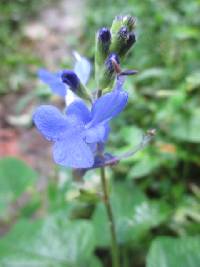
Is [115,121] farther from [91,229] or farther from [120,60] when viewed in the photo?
[120,60]

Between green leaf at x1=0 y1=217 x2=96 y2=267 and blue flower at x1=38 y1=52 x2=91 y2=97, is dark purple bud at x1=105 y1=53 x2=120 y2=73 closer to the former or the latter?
blue flower at x1=38 y1=52 x2=91 y2=97

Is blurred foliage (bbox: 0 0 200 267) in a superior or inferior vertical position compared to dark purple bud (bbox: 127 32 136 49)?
inferior

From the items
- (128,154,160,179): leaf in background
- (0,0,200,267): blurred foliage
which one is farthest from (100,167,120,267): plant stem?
(128,154,160,179): leaf in background

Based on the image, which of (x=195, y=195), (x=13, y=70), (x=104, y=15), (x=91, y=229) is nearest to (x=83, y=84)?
(x=91, y=229)

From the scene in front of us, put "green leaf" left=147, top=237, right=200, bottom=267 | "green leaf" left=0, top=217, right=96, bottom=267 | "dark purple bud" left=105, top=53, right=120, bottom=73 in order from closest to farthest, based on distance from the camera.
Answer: "dark purple bud" left=105, top=53, right=120, bottom=73 < "green leaf" left=147, top=237, right=200, bottom=267 < "green leaf" left=0, top=217, right=96, bottom=267

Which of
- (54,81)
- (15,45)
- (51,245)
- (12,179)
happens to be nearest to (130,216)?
(51,245)

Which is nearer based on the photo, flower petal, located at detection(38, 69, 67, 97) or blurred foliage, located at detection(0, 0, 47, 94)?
flower petal, located at detection(38, 69, 67, 97)

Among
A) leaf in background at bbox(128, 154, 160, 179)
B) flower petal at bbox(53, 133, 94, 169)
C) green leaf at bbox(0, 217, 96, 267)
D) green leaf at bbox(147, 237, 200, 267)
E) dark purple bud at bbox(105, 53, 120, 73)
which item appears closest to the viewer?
flower petal at bbox(53, 133, 94, 169)
